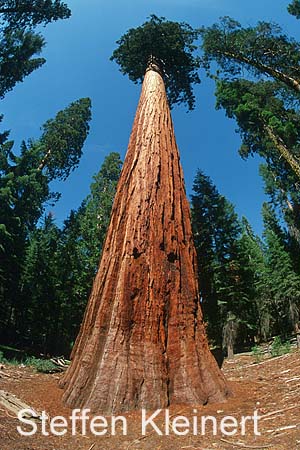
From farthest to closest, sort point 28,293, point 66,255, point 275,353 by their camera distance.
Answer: point 66,255
point 28,293
point 275,353

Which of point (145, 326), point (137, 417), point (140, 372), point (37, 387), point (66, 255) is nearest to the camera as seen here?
point (137, 417)

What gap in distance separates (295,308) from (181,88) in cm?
1284

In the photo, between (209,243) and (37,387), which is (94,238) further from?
(37,387)

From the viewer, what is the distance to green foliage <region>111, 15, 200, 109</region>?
35.1 ft

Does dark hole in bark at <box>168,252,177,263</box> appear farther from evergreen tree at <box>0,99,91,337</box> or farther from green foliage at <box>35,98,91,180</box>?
green foliage at <box>35,98,91,180</box>

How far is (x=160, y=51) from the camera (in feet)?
35.7

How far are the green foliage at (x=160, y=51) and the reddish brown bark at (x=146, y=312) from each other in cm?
537

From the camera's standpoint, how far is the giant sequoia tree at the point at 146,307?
4848mm

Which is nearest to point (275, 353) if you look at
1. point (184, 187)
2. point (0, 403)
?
point (184, 187)

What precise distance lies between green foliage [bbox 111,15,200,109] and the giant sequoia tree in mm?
4540

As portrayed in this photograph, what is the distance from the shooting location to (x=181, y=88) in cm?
1248

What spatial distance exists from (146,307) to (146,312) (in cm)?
8

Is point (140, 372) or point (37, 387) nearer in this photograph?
point (140, 372)

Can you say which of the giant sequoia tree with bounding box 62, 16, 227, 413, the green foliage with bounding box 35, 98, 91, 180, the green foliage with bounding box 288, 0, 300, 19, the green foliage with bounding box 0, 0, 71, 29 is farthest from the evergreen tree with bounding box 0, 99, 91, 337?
the green foliage with bounding box 288, 0, 300, 19
